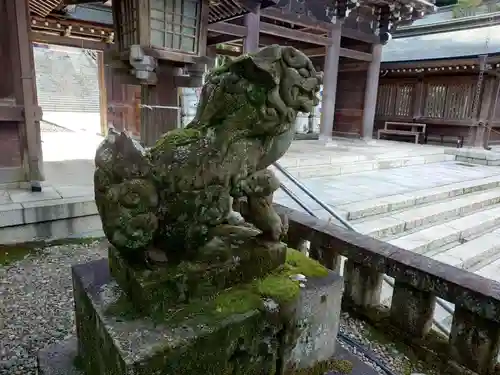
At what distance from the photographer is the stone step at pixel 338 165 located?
793 centimetres

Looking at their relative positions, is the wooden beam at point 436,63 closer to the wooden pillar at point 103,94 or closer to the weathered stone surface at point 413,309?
the wooden pillar at point 103,94

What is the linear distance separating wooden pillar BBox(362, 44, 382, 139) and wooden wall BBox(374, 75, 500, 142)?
12.5ft

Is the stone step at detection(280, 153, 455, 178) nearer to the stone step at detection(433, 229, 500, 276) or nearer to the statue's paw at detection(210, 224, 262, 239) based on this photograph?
the stone step at detection(433, 229, 500, 276)

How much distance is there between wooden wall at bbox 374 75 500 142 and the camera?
14.1m

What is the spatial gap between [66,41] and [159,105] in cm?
593

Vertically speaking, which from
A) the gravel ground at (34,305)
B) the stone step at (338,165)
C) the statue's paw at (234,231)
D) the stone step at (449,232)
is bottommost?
the stone step at (449,232)

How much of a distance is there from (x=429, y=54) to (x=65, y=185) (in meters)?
15.2

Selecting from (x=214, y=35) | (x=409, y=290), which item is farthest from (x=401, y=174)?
(x=409, y=290)

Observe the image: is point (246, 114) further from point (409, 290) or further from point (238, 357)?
point (409, 290)

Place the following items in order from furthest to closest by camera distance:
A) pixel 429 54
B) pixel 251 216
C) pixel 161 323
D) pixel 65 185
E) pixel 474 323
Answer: pixel 429 54 → pixel 65 185 → pixel 474 323 → pixel 251 216 → pixel 161 323

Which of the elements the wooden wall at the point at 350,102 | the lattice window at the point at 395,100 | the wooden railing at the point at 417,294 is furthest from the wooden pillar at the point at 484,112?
the wooden railing at the point at 417,294

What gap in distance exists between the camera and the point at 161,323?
4.93ft

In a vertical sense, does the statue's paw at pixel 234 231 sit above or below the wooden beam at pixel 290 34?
below

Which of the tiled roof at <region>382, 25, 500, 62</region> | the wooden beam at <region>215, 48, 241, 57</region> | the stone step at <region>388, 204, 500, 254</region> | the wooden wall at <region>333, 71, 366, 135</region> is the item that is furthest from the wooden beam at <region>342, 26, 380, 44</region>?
the stone step at <region>388, 204, 500, 254</region>
